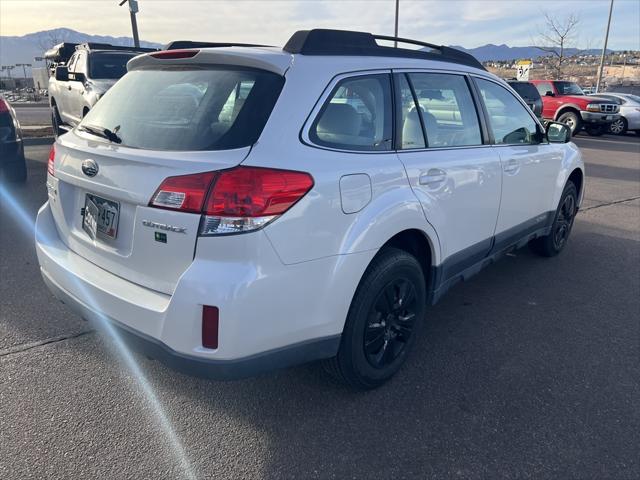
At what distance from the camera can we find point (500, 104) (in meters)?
3.92

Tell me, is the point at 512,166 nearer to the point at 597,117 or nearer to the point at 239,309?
the point at 239,309

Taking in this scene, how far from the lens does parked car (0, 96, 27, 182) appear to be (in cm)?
642

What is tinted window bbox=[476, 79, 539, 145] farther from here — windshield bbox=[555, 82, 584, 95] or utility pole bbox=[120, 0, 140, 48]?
windshield bbox=[555, 82, 584, 95]

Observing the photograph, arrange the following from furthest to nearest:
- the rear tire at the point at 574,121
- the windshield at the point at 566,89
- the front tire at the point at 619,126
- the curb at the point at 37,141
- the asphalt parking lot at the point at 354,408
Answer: the front tire at the point at 619,126 → the windshield at the point at 566,89 → the rear tire at the point at 574,121 → the curb at the point at 37,141 → the asphalt parking lot at the point at 354,408

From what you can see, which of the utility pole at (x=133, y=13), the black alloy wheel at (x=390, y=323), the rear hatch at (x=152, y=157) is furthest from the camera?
the utility pole at (x=133, y=13)

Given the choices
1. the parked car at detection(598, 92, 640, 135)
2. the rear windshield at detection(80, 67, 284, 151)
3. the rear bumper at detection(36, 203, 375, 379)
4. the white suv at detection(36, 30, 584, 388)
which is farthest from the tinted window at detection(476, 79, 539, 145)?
the parked car at detection(598, 92, 640, 135)

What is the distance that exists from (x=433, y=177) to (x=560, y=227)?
9.31 ft

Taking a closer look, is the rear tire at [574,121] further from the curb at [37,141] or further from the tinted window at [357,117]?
the tinted window at [357,117]

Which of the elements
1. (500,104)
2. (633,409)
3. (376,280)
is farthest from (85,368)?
(500,104)

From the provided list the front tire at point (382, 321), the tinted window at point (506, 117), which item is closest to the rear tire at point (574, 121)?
the tinted window at point (506, 117)

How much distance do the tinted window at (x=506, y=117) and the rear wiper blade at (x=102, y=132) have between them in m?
2.48

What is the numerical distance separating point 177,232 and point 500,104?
2860 millimetres

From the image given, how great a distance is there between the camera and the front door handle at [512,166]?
370 cm

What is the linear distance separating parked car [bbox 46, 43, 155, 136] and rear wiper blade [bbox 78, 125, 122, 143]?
611cm
